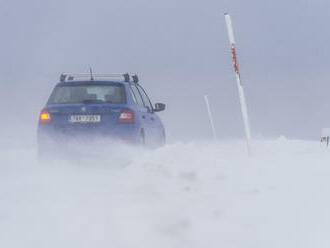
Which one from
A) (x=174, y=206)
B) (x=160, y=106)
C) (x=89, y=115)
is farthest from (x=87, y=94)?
(x=174, y=206)

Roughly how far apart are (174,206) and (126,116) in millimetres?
4289

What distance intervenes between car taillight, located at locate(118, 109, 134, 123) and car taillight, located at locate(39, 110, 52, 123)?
119 cm

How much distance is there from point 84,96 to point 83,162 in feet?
3.98

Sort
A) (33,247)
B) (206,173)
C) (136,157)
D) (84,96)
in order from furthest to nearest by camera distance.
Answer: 1. (84,96)
2. (136,157)
3. (206,173)
4. (33,247)

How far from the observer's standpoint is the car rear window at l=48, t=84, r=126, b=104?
32.9 ft

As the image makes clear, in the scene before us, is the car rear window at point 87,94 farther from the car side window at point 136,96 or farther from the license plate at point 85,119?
the car side window at point 136,96

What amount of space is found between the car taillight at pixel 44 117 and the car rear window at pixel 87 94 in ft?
0.85

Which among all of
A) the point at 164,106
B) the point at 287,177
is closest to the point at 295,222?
the point at 287,177

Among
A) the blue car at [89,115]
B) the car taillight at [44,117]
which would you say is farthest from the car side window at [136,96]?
the car taillight at [44,117]

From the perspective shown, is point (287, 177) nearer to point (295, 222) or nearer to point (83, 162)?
point (295, 222)

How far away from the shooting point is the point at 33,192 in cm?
682

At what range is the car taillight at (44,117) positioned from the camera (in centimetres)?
985

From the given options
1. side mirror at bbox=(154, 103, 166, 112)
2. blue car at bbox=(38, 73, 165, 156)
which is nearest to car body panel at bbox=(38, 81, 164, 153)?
blue car at bbox=(38, 73, 165, 156)

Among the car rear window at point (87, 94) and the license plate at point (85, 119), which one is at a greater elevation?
the car rear window at point (87, 94)
